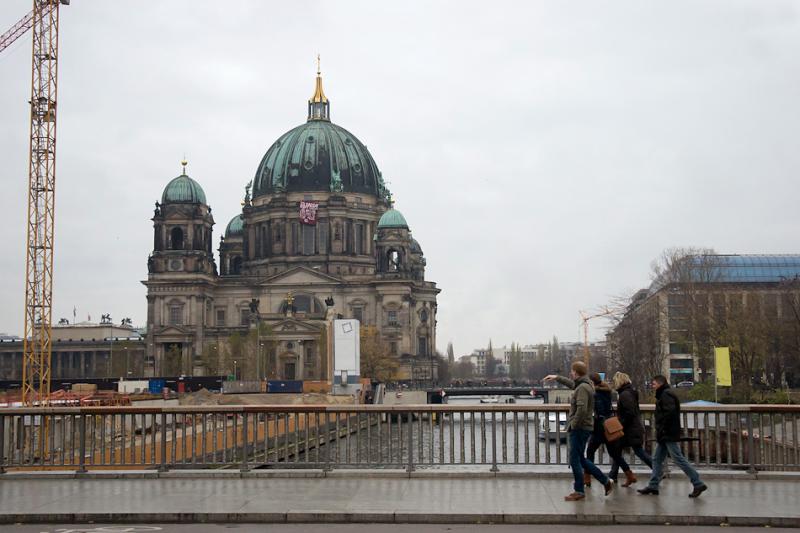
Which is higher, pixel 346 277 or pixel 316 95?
pixel 316 95

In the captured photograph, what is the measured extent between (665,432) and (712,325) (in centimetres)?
6452

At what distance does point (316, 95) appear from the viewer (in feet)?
536

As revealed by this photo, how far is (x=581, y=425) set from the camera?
55.6 feet

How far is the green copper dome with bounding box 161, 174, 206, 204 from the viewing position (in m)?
137

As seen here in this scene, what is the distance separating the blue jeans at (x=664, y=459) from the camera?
16.3 meters

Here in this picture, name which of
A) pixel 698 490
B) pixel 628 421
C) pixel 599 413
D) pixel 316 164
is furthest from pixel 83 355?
pixel 698 490

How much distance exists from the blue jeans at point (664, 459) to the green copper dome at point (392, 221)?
407 feet

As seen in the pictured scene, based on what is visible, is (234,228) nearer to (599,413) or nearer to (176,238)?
(176,238)

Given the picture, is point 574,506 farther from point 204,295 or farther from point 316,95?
point 316,95

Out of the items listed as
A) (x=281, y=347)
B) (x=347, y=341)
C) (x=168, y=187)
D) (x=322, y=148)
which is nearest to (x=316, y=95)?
(x=322, y=148)

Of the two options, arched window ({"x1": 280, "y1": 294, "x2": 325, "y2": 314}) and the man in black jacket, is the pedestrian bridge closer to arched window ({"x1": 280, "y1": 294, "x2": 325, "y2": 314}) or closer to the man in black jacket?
arched window ({"x1": 280, "y1": 294, "x2": 325, "y2": 314})

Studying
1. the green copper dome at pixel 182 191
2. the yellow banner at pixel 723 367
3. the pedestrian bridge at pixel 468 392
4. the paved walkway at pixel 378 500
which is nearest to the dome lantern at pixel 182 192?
the green copper dome at pixel 182 191

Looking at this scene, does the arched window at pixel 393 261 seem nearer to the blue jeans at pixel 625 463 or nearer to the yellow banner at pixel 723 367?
the yellow banner at pixel 723 367

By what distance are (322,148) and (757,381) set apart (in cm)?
7860
